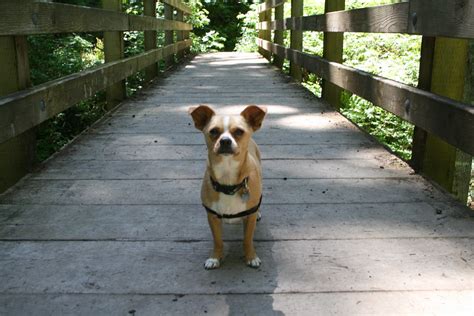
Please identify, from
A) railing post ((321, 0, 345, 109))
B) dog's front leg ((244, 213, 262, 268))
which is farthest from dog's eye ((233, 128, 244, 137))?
railing post ((321, 0, 345, 109))

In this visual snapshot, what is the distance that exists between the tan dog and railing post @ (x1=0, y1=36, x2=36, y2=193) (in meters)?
1.37

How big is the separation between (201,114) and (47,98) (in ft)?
4.69

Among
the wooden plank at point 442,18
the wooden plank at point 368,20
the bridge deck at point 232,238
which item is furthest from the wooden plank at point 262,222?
the wooden plank at point 368,20

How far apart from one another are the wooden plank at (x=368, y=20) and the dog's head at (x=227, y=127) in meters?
1.37

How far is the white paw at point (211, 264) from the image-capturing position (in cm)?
211

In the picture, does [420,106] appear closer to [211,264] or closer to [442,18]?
[442,18]

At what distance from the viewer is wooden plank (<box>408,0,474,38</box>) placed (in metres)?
2.26

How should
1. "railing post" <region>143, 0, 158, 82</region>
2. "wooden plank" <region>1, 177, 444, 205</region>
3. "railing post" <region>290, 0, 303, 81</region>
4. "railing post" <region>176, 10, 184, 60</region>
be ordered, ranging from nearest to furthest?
1. "wooden plank" <region>1, 177, 444, 205</region>
2. "railing post" <region>143, 0, 158, 82</region>
3. "railing post" <region>290, 0, 303, 81</region>
4. "railing post" <region>176, 10, 184, 60</region>

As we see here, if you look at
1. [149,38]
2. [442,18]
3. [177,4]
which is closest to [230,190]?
[442,18]

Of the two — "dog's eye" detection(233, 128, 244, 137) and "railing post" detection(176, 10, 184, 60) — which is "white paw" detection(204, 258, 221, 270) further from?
"railing post" detection(176, 10, 184, 60)

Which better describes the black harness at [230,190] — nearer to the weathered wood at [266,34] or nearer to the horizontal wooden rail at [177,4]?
the horizontal wooden rail at [177,4]

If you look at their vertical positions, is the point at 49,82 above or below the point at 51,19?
below

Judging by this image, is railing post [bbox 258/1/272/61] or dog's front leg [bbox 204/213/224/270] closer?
dog's front leg [bbox 204/213/224/270]

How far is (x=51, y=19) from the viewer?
323cm
